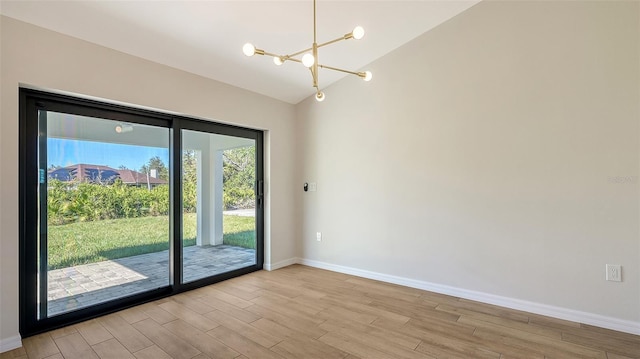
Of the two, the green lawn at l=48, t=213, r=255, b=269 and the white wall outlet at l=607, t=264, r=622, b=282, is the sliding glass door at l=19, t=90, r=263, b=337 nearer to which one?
the green lawn at l=48, t=213, r=255, b=269

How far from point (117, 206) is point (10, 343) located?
4.22 ft

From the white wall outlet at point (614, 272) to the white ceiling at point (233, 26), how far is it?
2842 mm

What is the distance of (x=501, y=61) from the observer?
3.06 metres

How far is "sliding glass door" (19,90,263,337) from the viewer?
99.7 inches

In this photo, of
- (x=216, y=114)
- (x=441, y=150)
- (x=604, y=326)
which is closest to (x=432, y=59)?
(x=441, y=150)

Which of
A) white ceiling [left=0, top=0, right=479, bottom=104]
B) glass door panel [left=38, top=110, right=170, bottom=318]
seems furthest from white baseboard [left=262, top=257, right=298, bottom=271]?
white ceiling [left=0, top=0, right=479, bottom=104]

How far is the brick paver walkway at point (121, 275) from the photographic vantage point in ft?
8.88

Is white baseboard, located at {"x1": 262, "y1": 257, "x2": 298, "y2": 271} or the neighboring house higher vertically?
the neighboring house

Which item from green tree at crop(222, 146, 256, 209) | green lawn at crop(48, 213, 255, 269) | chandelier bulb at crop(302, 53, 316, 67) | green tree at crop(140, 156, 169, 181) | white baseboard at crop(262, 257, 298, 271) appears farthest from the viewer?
white baseboard at crop(262, 257, 298, 271)

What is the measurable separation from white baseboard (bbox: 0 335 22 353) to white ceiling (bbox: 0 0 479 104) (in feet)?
8.08

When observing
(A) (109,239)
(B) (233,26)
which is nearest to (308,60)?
(B) (233,26)

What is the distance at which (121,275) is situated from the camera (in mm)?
3121

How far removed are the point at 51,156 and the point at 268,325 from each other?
96.0 inches

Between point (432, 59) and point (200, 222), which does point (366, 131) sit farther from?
point (200, 222)
